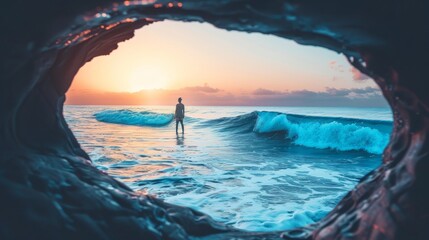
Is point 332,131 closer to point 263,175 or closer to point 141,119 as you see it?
point 263,175

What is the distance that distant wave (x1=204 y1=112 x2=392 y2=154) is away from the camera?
13111 millimetres

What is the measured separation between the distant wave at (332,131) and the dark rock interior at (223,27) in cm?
1159

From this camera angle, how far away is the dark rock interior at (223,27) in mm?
1635

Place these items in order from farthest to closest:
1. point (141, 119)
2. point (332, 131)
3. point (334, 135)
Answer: point (141, 119) < point (332, 131) < point (334, 135)

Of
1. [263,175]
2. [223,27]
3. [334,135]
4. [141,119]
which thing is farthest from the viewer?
[141,119]

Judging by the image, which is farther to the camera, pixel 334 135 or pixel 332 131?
pixel 332 131

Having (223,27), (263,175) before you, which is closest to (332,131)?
(263,175)

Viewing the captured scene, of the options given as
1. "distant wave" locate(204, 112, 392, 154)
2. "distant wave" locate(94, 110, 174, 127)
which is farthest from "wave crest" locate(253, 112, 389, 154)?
"distant wave" locate(94, 110, 174, 127)

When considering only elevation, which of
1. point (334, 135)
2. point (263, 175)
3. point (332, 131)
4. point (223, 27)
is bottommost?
point (263, 175)

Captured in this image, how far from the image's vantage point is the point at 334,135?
46.6 feet

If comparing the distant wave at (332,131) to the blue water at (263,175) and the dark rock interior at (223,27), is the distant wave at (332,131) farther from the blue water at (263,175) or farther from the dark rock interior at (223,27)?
the dark rock interior at (223,27)

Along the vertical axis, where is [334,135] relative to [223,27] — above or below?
below

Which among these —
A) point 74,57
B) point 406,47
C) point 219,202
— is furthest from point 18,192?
point 219,202

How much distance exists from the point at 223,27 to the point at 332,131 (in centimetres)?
1374
